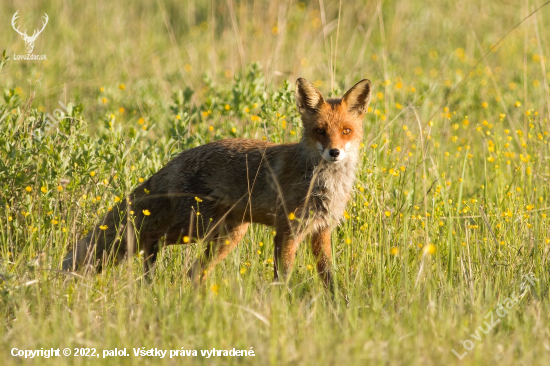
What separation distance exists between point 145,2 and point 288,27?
3.99 meters

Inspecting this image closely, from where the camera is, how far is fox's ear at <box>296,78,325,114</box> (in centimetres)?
505

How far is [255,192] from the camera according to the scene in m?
5.20

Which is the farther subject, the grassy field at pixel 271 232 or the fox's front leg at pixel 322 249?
the fox's front leg at pixel 322 249

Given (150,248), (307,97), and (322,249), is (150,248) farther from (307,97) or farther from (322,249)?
(307,97)

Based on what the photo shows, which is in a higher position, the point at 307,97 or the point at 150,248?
the point at 307,97

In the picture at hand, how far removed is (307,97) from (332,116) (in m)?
Result: 0.28

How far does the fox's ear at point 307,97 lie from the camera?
199 inches

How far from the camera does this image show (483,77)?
9.23 metres

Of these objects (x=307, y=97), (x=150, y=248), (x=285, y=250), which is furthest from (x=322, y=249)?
(x=150, y=248)

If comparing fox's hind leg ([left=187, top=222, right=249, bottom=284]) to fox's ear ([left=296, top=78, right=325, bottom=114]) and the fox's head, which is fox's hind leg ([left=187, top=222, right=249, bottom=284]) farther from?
fox's ear ([left=296, top=78, right=325, bottom=114])

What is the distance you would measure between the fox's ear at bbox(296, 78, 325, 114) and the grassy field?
0.63m

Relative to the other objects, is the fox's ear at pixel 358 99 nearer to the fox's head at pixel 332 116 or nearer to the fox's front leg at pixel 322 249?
the fox's head at pixel 332 116

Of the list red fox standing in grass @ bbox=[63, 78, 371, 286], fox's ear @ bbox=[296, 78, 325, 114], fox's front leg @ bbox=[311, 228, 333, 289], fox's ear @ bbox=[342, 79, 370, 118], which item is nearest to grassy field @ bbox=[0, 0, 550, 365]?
fox's front leg @ bbox=[311, 228, 333, 289]

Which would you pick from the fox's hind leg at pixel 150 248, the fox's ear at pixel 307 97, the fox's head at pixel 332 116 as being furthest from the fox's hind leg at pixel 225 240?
the fox's ear at pixel 307 97
